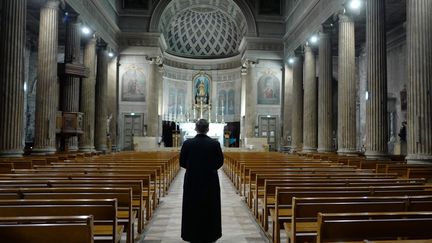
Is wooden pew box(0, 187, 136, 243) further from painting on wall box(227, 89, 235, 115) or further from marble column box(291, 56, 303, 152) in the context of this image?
painting on wall box(227, 89, 235, 115)

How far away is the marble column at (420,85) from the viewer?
11695mm

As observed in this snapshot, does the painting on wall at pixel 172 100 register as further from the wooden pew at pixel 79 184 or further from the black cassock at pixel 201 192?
the black cassock at pixel 201 192

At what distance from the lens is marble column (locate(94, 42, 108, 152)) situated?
2686 cm

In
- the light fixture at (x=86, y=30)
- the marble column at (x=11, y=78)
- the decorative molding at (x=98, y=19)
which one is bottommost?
the marble column at (x=11, y=78)

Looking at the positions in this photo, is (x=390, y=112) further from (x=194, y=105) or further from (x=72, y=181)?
(x=72, y=181)

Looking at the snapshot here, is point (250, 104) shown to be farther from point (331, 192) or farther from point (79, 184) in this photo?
point (331, 192)

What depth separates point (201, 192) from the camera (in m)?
5.09

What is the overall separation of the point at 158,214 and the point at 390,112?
20794mm

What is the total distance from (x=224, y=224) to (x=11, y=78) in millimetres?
9917

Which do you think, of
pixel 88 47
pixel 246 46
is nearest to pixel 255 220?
pixel 88 47

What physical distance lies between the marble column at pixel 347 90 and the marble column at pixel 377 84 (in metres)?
3.63

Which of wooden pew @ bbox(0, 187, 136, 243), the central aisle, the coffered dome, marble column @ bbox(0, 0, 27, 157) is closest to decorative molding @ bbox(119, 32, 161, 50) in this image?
the coffered dome

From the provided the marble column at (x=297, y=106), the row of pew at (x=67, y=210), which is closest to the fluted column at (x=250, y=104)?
the marble column at (x=297, y=106)

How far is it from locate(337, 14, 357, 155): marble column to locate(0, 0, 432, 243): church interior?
0.22 ft
